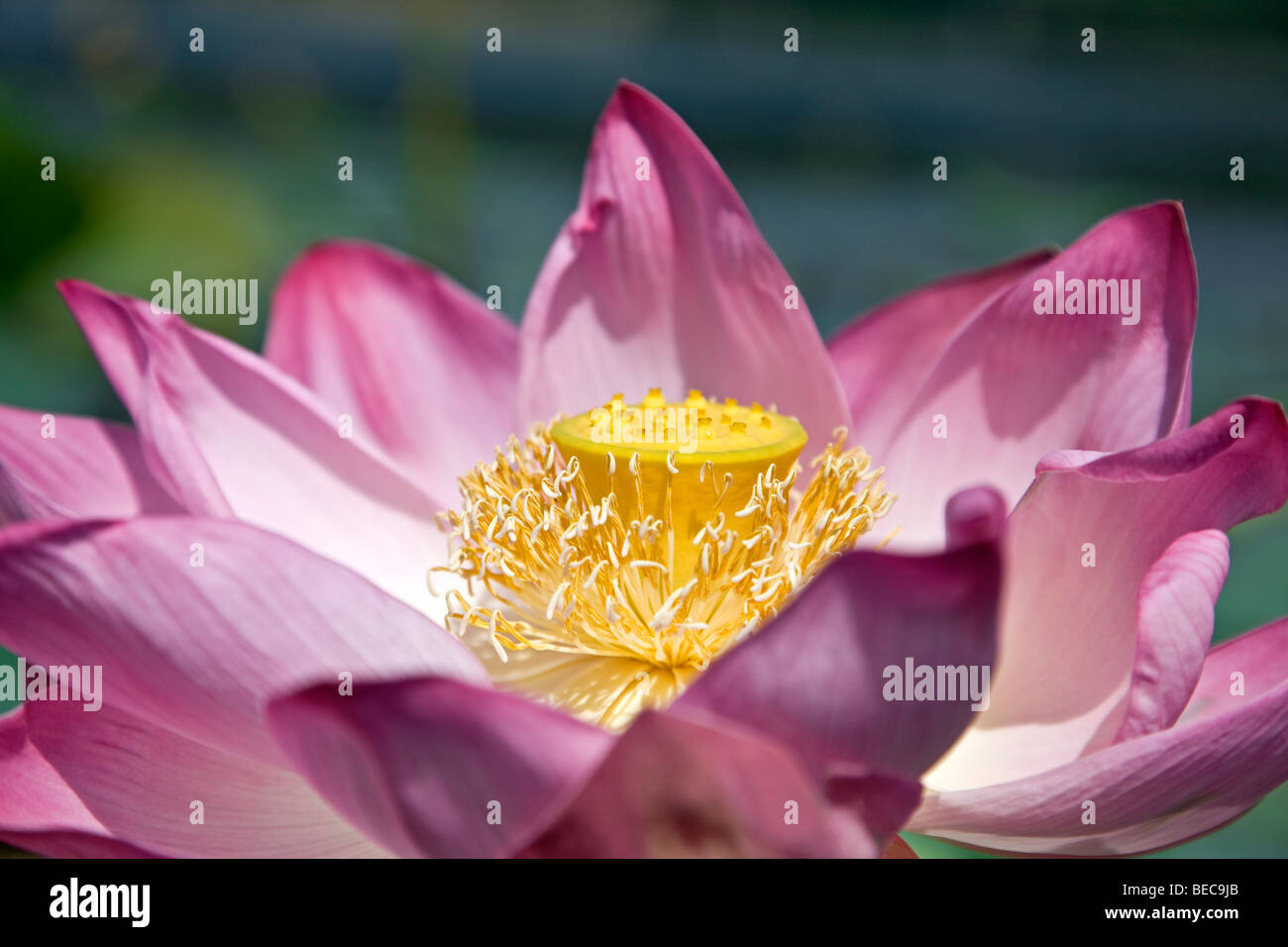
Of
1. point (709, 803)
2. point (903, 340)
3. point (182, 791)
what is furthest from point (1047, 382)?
point (182, 791)

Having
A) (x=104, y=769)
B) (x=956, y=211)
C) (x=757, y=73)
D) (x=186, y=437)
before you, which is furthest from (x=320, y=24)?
(x=104, y=769)

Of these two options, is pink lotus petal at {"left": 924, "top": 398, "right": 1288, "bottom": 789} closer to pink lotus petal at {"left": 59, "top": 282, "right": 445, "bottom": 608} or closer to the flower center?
the flower center

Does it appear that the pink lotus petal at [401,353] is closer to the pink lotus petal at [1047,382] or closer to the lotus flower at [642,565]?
the lotus flower at [642,565]

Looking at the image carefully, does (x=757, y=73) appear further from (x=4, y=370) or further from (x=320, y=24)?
(x=4, y=370)

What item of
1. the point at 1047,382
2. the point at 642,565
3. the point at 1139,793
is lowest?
the point at 1139,793

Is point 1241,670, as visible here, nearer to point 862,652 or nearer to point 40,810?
point 862,652

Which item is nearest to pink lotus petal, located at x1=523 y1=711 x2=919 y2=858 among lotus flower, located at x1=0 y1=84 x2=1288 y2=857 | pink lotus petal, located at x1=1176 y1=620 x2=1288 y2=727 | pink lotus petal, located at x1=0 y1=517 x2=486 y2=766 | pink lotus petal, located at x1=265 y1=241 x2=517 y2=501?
lotus flower, located at x1=0 y1=84 x2=1288 y2=857

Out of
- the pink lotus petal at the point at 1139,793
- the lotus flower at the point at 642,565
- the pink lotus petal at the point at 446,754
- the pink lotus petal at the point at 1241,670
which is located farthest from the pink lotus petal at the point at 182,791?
the pink lotus petal at the point at 1241,670
